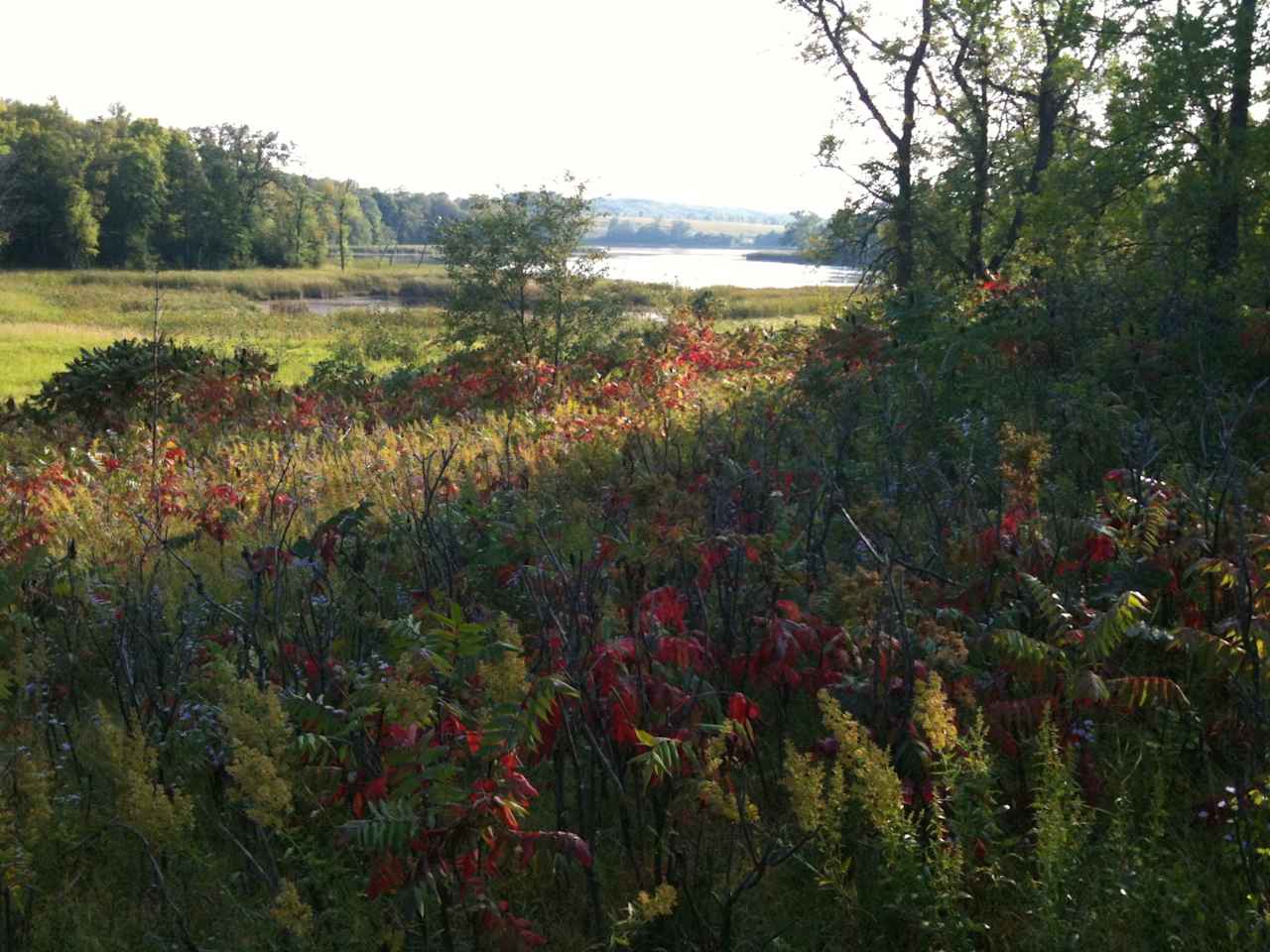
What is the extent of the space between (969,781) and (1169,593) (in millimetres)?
1698

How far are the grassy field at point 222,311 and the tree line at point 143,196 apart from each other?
10.2m

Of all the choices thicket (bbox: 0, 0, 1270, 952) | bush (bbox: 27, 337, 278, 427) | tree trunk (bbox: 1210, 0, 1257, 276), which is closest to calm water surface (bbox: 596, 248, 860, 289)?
bush (bbox: 27, 337, 278, 427)

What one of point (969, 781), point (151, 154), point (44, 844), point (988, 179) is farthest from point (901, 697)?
point (151, 154)

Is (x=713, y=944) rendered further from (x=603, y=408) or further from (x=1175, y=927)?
(x=603, y=408)

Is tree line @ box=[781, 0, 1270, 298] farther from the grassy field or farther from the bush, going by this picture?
the bush

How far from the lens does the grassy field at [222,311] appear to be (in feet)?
90.2

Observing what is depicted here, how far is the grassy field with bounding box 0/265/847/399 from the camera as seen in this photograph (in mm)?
27500

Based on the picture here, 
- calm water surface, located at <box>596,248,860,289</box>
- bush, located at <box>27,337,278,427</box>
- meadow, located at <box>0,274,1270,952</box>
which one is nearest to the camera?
meadow, located at <box>0,274,1270,952</box>

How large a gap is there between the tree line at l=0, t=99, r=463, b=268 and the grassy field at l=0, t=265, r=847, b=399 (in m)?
10.2

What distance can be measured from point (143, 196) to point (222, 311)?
39.0 meters

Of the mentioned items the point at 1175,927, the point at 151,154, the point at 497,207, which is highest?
the point at 151,154

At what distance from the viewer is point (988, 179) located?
2505cm

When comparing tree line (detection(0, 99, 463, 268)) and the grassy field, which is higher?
tree line (detection(0, 99, 463, 268))

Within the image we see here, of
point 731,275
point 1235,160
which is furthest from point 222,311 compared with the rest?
point 731,275
